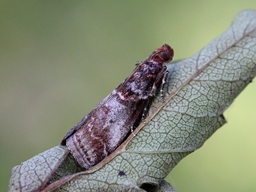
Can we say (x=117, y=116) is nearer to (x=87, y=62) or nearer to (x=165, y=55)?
(x=165, y=55)

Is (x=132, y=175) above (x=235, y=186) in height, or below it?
above

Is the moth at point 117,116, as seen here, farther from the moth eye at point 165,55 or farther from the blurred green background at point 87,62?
the blurred green background at point 87,62

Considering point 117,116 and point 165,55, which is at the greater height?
point 165,55

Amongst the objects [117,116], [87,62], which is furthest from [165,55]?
[87,62]

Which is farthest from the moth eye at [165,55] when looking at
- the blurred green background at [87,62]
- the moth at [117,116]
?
the blurred green background at [87,62]

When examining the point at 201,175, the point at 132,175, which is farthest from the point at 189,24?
the point at 132,175

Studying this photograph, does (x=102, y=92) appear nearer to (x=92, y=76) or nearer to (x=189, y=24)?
(x=92, y=76)

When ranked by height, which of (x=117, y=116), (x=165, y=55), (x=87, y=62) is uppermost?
(x=87, y=62)

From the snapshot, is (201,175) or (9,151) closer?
(201,175)
